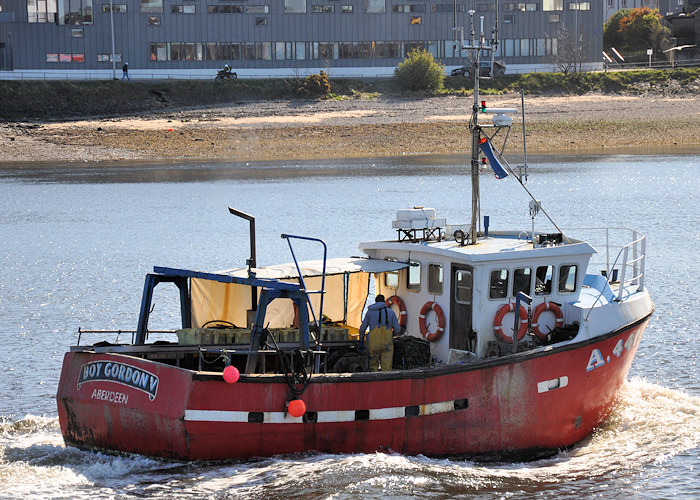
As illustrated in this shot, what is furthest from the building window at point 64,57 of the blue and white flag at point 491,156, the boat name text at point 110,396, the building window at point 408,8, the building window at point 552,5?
the boat name text at point 110,396

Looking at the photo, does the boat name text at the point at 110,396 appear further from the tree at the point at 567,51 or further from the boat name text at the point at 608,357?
the tree at the point at 567,51

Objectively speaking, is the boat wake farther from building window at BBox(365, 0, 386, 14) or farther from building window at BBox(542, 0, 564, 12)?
building window at BBox(542, 0, 564, 12)

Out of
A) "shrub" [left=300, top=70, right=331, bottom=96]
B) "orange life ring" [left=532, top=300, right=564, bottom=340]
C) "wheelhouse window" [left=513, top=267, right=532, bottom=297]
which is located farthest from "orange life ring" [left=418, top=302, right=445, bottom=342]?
"shrub" [left=300, top=70, right=331, bottom=96]

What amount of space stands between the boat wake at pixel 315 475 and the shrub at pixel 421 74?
224 ft

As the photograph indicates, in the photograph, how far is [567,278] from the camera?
17047mm

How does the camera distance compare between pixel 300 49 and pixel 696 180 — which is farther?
pixel 300 49

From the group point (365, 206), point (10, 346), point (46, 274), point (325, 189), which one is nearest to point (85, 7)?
point (325, 189)

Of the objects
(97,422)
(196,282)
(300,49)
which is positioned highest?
(300,49)

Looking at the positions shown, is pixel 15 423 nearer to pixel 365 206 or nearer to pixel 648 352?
pixel 648 352

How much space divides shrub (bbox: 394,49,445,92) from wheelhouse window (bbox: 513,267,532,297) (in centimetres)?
6701

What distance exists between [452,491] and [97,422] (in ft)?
17.6

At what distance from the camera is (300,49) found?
89688 millimetres

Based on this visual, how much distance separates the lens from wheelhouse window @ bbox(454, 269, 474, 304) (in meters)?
16.3

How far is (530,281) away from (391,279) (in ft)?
7.84
